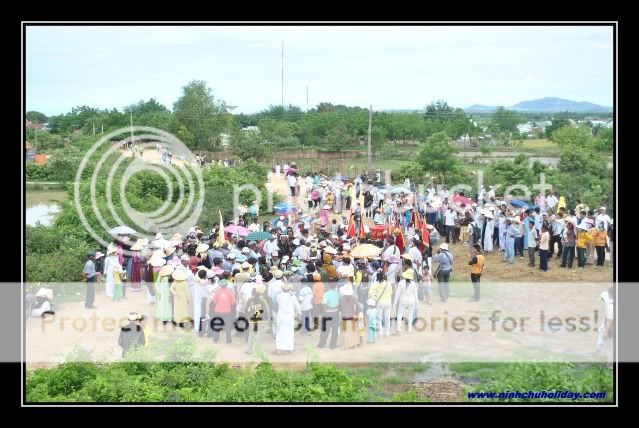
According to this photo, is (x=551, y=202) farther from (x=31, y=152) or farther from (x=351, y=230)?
(x=31, y=152)

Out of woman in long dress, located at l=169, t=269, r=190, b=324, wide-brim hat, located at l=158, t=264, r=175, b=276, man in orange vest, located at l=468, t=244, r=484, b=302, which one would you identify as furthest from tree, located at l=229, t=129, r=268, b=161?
woman in long dress, located at l=169, t=269, r=190, b=324

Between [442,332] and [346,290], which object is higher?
[346,290]

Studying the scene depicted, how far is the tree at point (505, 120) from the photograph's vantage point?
42.0 metres

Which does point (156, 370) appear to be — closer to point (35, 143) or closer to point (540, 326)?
point (540, 326)

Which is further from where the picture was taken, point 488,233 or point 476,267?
point 488,233

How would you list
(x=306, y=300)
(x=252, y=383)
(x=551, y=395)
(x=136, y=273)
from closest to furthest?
(x=551, y=395) → (x=252, y=383) → (x=306, y=300) → (x=136, y=273)

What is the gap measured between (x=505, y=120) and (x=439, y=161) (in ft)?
49.7

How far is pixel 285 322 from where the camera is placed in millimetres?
11383

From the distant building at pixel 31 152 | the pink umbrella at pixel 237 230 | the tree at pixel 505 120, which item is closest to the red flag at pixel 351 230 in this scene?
the pink umbrella at pixel 237 230

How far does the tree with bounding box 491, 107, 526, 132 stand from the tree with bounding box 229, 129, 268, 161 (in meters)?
13.9

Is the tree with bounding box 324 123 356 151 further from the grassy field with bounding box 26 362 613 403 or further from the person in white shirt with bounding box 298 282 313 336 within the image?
the grassy field with bounding box 26 362 613 403

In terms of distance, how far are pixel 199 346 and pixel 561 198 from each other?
1060 centimetres

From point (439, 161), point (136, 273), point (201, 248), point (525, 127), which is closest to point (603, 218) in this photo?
point (201, 248)

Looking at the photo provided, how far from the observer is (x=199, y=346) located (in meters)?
11.8
